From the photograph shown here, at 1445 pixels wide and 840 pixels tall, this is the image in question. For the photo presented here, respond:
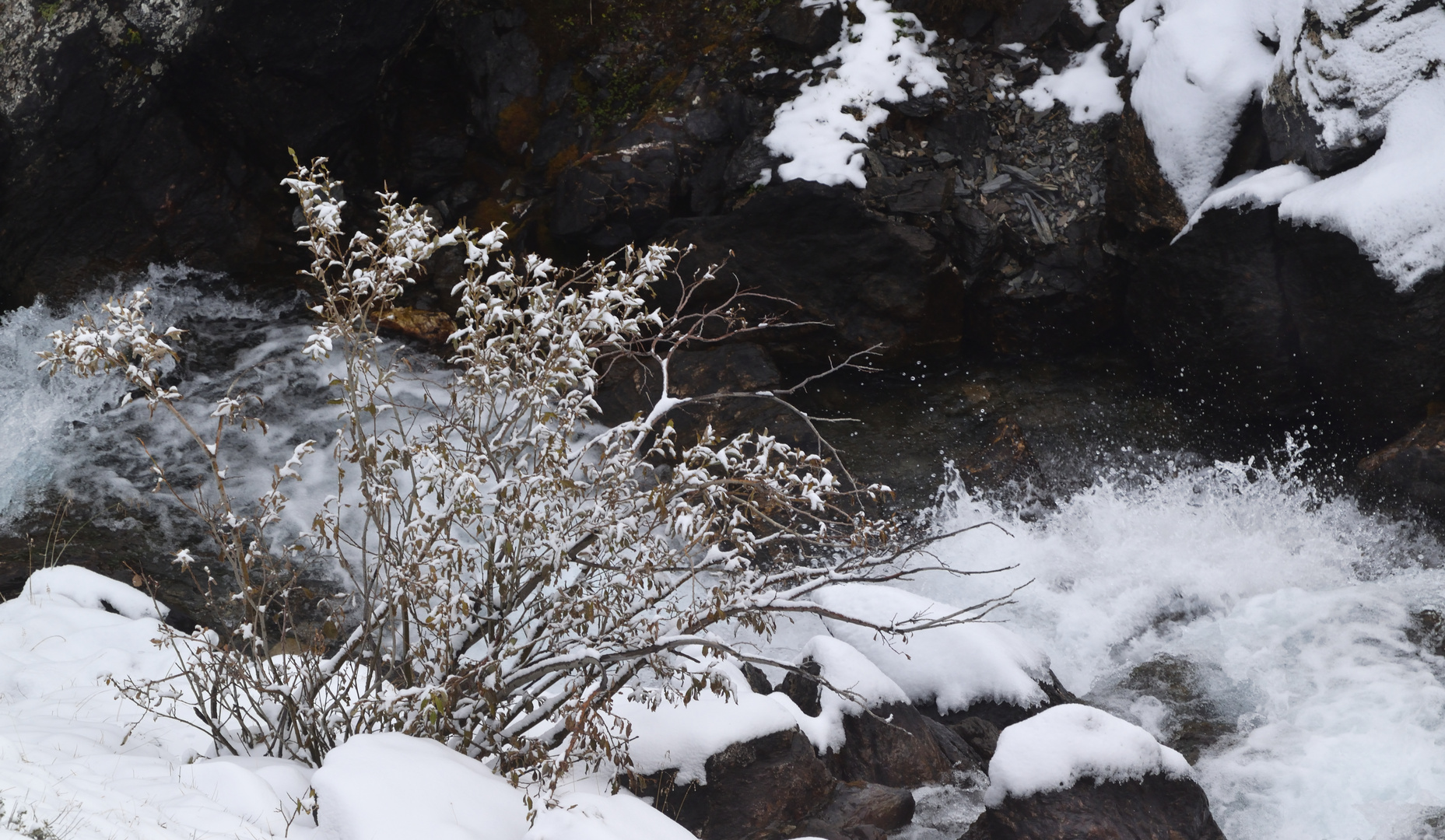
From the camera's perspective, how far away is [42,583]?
5332 millimetres

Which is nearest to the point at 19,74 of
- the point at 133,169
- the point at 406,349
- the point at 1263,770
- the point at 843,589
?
the point at 133,169

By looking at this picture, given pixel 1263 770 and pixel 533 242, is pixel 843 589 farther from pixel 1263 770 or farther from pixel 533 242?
pixel 533 242

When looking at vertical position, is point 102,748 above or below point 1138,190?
below

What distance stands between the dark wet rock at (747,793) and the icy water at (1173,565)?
2.02 m

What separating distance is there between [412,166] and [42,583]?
538cm

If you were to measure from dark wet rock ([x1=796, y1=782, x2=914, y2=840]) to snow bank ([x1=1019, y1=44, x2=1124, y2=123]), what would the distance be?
6.31 metres

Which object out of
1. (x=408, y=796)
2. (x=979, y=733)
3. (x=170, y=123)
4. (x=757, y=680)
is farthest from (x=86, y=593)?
(x=170, y=123)

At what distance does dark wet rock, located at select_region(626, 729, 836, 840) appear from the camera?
408 cm

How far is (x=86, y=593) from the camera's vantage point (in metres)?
5.31

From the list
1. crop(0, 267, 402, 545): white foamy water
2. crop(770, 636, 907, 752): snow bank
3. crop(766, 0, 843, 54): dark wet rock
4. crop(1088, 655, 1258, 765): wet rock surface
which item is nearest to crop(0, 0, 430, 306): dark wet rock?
crop(0, 267, 402, 545): white foamy water

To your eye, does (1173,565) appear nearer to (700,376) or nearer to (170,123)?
(700,376)

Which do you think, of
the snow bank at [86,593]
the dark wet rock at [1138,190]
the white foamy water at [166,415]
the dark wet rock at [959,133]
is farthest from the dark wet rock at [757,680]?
the dark wet rock at [959,133]

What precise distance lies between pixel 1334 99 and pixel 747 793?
598cm

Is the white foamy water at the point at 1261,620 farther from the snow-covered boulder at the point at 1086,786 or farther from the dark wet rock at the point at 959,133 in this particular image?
the dark wet rock at the point at 959,133
